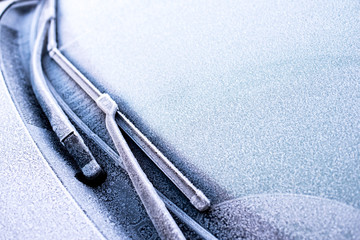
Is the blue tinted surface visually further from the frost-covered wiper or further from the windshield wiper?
the frost-covered wiper

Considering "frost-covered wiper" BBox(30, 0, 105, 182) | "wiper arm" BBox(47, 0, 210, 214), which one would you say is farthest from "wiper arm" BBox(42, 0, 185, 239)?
"frost-covered wiper" BBox(30, 0, 105, 182)

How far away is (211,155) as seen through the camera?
3.06 ft

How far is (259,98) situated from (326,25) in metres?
0.36

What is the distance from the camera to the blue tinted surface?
818 millimetres

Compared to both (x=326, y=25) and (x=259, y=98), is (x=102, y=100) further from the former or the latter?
(x=326, y=25)

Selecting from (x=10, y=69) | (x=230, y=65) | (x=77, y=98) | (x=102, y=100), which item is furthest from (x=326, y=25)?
(x=10, y=69)

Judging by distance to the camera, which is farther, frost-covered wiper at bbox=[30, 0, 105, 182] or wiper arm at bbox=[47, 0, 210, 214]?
frost-covered wiper at bbox=[30, 0, 105, 182]

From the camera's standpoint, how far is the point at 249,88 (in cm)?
98

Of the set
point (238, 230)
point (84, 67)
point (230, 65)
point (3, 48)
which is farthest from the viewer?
point (3, 48)

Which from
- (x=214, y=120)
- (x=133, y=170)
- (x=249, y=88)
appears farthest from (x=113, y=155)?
(x=249, y=88)

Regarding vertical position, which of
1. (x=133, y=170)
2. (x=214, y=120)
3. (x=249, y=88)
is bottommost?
(x=133, y=170)

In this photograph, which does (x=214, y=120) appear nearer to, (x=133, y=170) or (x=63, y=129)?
(x=133, y=170)

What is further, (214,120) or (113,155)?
(113,155)

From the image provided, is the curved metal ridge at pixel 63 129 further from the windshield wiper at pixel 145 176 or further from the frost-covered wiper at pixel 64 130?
the windshield wiper at pixel 145 176
